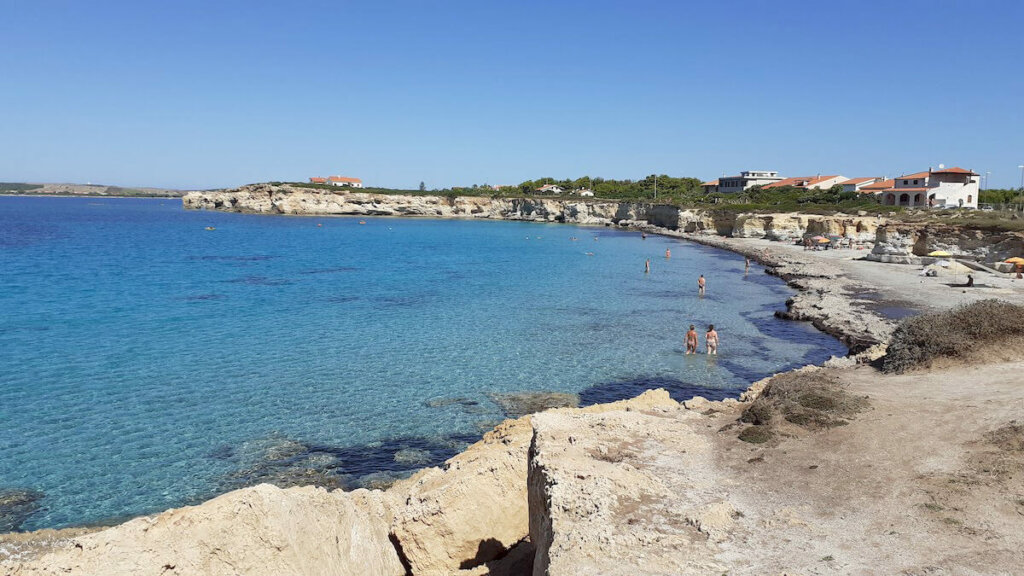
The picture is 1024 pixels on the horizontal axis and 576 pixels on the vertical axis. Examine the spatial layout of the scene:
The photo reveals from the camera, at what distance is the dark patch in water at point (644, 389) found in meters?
18.3

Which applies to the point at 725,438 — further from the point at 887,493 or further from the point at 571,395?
the point at 571,395

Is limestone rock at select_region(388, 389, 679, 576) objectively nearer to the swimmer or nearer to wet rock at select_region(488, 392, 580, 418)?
wet rock at select_region(488, 392, 580, 418)

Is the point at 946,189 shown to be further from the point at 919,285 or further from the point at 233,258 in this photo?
the point at 233,258

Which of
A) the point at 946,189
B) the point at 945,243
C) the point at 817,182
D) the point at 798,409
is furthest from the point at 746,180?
the point at 798,409

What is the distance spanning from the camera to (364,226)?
4296 inches

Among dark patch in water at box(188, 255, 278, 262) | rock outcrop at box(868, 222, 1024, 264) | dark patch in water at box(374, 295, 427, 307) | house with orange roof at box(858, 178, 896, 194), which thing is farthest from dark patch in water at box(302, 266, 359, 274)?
house with orange roof at box(858, 178, 896, 194)

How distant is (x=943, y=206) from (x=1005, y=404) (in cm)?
7607

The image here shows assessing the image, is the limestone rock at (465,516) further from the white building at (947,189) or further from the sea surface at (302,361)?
the white building at (947,189)

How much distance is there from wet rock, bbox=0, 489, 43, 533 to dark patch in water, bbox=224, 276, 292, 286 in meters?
28.7

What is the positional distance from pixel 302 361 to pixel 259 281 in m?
22.0

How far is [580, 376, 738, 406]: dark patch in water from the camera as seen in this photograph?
60.1ft

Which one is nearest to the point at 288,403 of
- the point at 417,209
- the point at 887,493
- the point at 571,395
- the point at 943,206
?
the point at 571,395

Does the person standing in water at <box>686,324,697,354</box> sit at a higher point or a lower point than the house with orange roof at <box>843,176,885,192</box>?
lower

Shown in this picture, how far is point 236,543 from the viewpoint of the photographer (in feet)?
20.6
